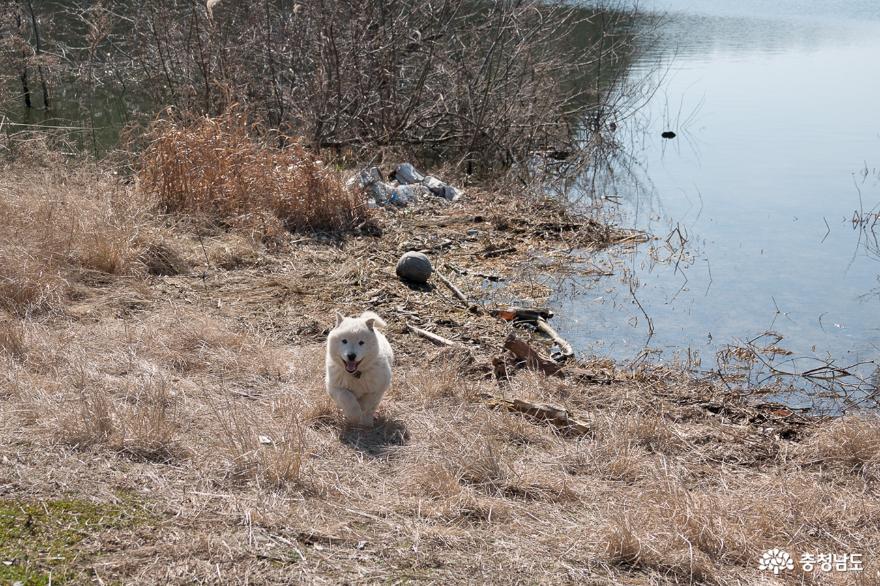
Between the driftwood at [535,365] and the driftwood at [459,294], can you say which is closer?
the driftwood at [535,365]

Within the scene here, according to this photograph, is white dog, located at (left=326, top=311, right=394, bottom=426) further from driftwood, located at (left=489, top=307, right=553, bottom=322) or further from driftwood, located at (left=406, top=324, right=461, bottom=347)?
driftwood, located at (left=489, top=307, right=553, bottom=322)

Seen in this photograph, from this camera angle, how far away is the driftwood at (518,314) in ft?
26.7

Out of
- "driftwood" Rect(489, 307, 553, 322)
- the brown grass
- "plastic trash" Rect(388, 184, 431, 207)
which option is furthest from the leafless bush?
"driftwood" Rect(489, 307, 553, 322)

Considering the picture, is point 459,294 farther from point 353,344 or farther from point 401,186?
point 401,186

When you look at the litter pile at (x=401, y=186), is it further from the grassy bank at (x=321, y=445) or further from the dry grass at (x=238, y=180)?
the grassy bank at (x=321, y=445)

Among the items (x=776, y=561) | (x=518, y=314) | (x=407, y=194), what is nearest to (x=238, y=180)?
(x=407, y=194)

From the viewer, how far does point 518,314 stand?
26.8 ft

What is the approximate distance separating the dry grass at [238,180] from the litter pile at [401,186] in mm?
651

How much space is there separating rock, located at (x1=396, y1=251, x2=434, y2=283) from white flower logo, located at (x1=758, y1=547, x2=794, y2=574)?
199 inches

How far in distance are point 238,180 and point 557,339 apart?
4054 millimetres

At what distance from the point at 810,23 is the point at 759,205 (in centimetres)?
2316

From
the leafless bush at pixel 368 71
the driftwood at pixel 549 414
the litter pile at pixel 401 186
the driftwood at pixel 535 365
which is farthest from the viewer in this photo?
the leafless bush at pixel 368 71

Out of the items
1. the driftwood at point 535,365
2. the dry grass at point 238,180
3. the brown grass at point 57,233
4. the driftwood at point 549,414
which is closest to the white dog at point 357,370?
the driftwood at point 549,414

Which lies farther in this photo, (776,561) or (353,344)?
(353,344)
